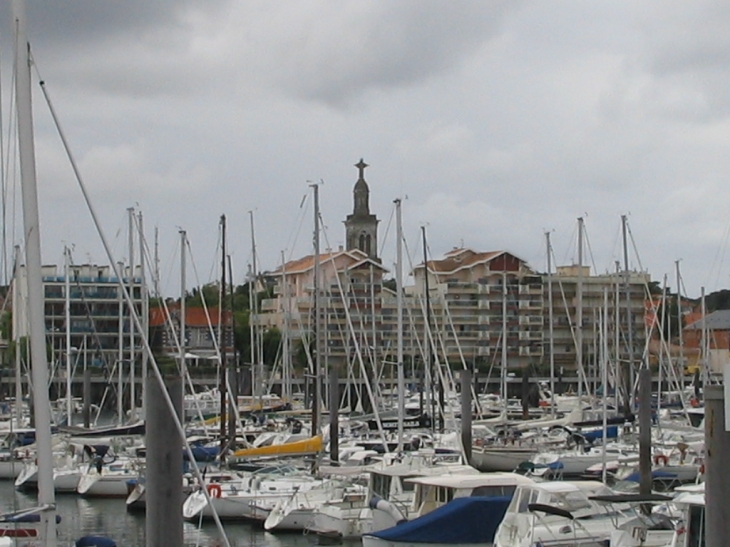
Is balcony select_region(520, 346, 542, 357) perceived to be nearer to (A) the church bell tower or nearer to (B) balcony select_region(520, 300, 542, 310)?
(B) balcony select_region(520, 300, 542, 310)

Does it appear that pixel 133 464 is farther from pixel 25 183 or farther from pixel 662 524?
pixel 25 183

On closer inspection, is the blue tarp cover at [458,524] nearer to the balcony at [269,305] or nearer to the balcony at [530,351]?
the balcony at [530,351]

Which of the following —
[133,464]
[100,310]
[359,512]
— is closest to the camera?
[359,512]

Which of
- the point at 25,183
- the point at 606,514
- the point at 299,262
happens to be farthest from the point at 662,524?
the point at 299,262

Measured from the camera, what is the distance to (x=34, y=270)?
18.6 meters

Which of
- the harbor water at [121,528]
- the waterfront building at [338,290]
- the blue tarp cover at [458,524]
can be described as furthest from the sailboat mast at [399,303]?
the waterfront building at [338,290]

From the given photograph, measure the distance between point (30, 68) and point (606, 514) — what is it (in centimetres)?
1583

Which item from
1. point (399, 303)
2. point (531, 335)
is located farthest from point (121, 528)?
point (531, 335)

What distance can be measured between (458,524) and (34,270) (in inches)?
547

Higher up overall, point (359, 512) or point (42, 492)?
point (42, 492)

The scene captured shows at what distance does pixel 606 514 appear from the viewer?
94.4 feet

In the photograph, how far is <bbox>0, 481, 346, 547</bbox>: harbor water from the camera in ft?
124

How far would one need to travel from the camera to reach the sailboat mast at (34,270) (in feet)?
61.2

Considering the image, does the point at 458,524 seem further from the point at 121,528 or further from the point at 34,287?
the point at 121,528
